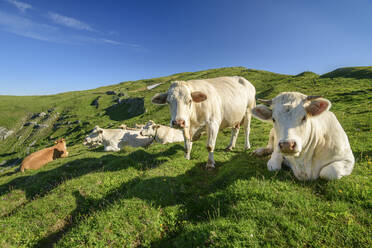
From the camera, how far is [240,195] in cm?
439

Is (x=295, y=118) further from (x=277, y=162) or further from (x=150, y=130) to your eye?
(x=150, y=130)

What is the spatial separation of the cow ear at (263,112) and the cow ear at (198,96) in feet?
7.17

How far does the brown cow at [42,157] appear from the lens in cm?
1297

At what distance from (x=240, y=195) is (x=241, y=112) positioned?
5327 mm

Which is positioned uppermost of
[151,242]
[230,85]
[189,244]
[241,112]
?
[230,85]

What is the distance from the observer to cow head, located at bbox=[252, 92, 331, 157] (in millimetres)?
3816

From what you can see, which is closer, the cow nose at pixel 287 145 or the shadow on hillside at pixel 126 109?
the cow nose at pixel 287 145

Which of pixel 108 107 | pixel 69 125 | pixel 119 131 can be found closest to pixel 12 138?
pixel 69 125

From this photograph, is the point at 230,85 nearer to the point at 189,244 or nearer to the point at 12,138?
the point at 189,244

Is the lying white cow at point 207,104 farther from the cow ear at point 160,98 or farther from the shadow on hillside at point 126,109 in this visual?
the shadow on hillside at point 126,109

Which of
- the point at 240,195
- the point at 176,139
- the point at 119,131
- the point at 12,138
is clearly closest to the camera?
A: the point at 240,195

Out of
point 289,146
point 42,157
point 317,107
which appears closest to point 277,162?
point 289,146

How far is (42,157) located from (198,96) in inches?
565

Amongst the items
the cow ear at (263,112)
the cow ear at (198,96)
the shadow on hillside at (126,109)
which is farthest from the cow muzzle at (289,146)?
the shadow on hillside at (126,109)
